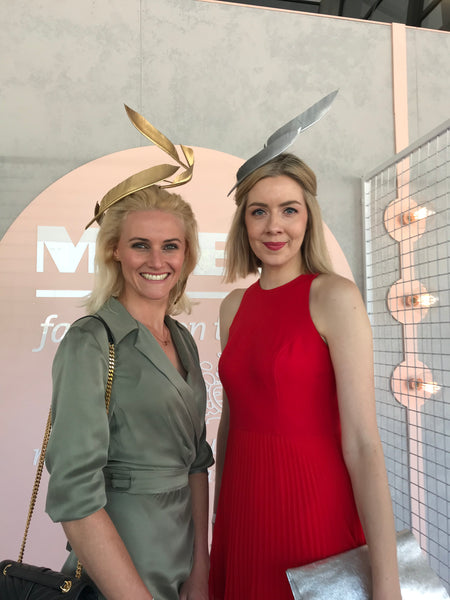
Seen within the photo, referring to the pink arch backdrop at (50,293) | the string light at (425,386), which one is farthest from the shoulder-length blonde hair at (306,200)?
the string light at (425,386)

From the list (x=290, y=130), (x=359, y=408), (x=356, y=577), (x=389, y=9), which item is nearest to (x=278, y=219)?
(x=290, y=130)

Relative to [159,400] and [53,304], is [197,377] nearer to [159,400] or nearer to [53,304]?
[159,400]

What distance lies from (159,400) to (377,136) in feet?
7.61

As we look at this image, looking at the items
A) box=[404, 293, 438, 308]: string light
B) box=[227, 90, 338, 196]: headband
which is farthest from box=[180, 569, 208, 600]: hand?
box=[404, 293, 438, 308]: string light

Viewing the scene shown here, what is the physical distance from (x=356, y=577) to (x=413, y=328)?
1.68m

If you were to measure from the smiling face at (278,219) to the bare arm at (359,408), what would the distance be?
19 centimetres

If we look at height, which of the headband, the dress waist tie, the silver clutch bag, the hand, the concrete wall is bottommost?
the hand

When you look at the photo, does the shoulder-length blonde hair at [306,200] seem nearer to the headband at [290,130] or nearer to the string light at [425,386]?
the headband at [290,130]

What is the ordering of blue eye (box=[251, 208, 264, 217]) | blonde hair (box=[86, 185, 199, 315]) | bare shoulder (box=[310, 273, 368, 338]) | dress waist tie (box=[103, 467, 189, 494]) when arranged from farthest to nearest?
blue eye (box=[251, 208, 264, 217]), blonde hair (box=[86, 185, 199, 315]), bare shoulder (box=[310, 273, 368, 338]), dress waist tie (box=[103, 467, 189, 494])

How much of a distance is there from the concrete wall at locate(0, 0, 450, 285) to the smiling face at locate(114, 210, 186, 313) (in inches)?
58.5

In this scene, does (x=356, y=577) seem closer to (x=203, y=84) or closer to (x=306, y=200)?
Result: (x=306, y=200)

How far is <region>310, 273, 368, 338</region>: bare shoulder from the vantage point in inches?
45.7

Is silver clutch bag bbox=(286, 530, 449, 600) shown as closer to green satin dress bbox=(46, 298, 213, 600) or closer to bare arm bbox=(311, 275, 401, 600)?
bare arm bbox=(311, 275, 401, 600)

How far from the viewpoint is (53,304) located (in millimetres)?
2465
